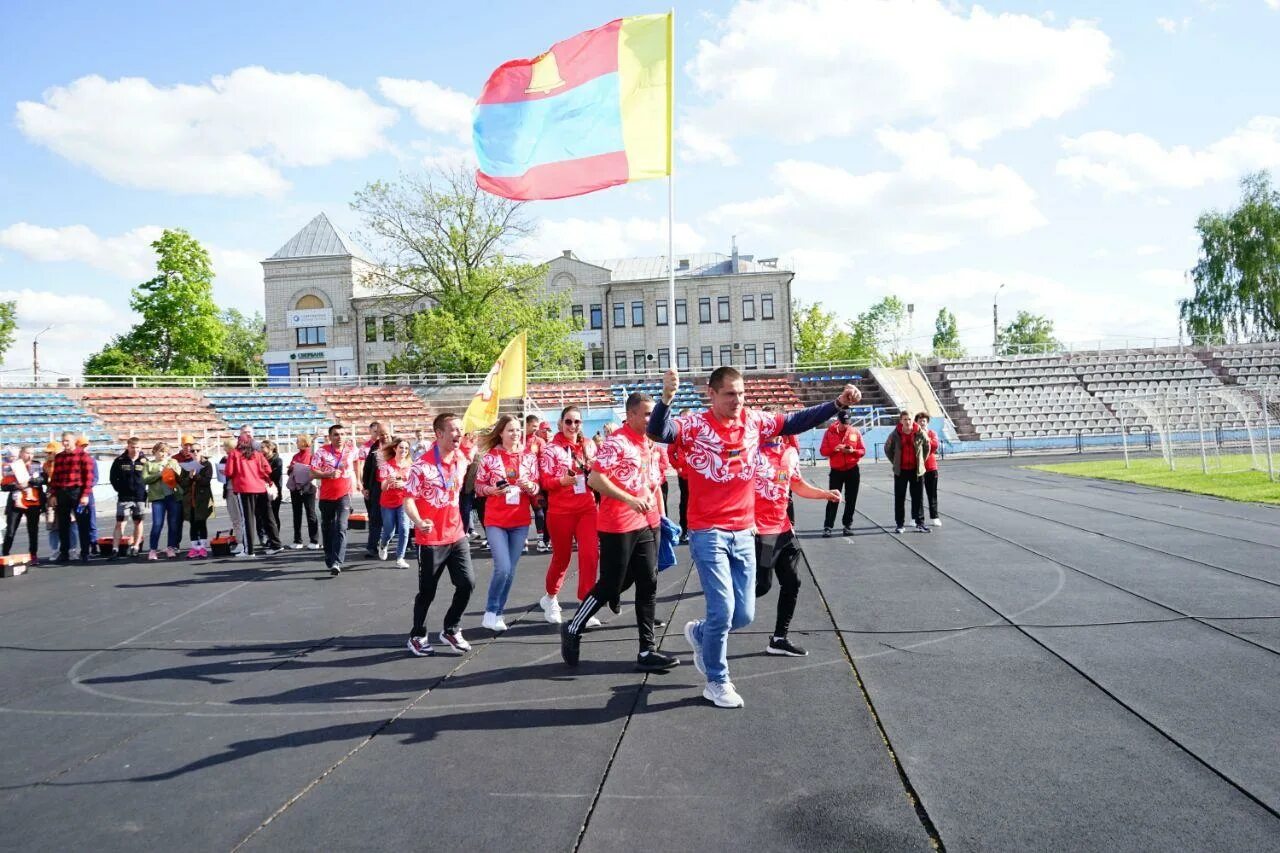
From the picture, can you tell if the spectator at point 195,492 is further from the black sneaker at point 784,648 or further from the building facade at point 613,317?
the building facade at point 613,317

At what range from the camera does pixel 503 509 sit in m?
7.55

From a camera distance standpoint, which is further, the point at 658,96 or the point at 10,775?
the point at 658,96

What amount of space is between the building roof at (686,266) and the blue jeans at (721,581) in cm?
5851

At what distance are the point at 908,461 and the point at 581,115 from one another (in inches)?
294

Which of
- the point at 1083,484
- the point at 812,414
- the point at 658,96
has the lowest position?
the point at 1083,484

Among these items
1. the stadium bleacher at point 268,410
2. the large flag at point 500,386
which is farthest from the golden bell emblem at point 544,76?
the stadium bleacher at point 268,410

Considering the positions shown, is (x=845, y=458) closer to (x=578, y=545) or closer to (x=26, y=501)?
(x=578, y=545)

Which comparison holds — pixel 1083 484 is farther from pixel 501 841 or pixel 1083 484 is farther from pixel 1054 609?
pixel 501 841

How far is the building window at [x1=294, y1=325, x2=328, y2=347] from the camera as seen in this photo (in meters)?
63.4

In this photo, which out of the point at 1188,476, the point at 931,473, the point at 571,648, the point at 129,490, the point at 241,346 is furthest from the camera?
the point at 241,346

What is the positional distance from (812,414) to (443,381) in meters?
42.5

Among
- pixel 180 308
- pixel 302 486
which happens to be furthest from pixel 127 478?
pixel 180 308

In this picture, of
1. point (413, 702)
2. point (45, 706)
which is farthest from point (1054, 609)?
point (45, 706)

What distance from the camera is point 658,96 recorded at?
29.2ft
